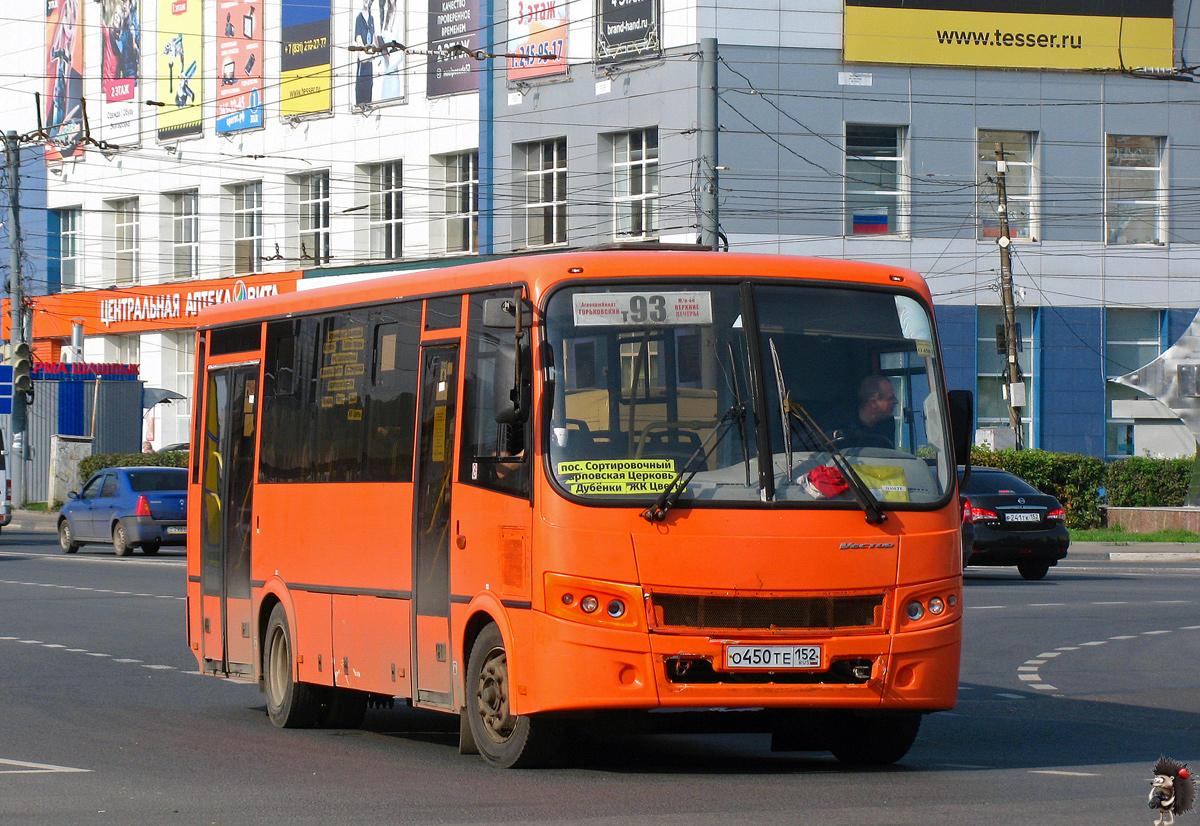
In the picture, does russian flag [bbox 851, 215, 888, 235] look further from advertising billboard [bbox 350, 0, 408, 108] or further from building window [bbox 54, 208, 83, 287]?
building window [bbox 54, 208, 83, 287]

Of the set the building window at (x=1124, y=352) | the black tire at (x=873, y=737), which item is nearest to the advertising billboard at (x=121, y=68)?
the building window at (x=1124, y=352)

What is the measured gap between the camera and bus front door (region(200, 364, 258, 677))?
1245 centimetres

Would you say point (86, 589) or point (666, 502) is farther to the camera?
point (86, 589)

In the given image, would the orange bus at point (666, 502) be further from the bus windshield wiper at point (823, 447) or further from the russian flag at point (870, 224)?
the russian flag at point (870, 224)

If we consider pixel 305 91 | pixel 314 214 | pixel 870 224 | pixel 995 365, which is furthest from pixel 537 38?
pixel 995 365

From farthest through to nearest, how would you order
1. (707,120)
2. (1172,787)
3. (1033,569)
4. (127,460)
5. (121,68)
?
(121,68), (127,460), (707,120), (1033,569), (1172,787)

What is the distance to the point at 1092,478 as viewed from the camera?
136ft

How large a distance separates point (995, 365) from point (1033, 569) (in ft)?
73.6

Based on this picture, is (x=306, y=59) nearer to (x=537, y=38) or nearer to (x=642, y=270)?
(x=537, y=38)

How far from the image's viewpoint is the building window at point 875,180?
47719mm

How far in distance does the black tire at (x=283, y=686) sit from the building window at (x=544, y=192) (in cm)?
3924

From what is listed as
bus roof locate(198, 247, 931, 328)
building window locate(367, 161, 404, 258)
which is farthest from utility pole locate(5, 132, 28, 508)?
bus roof locate(198, 247, 931, 328)

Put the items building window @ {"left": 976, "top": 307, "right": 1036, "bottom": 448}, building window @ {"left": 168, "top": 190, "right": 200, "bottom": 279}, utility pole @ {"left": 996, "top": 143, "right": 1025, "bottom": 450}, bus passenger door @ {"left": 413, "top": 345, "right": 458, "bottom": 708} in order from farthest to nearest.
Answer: building window @ {"left": 168, "top": 190, "right": 200, "bottom": 279} < building window @ {"left": 976, "top": 307, "right": 1036, "bottom": 448} < utility pole @ {"left": 996, "top": 143, "right": 1025, "bottom": 450} < bus passenger door @ {"left": 413, "top": 345, "right": 458, "bottom": 708}

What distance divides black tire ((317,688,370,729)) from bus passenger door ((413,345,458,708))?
63.2 inches
